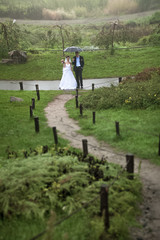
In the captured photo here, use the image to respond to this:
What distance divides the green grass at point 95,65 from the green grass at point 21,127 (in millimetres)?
9162

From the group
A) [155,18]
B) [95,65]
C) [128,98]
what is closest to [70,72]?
[128,98]

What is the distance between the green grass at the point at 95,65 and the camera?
952 inches

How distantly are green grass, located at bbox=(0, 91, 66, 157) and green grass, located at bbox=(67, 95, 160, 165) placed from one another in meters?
1.57

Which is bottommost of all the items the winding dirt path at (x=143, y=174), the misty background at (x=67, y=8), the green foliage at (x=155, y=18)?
the winding dirt path at (x=143, y=174)

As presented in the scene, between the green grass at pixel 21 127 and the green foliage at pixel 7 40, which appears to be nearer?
the green grass at pixel 21 127

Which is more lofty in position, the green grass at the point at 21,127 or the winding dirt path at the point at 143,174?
the green grass at the point at 21,127

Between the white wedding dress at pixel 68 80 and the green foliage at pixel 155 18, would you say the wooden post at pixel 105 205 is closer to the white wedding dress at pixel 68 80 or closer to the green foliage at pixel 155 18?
Result: the white wedding dress at pixel 68 80

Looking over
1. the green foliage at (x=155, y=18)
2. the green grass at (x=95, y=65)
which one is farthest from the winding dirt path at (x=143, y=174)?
the green foliage at (x=155, y=18)

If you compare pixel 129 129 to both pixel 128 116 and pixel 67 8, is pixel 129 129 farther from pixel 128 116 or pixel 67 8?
pixel 67 8

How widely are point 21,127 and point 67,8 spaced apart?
42.4 meters

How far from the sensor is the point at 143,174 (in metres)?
6.63

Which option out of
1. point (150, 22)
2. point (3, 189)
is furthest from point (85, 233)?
point (150, 22)

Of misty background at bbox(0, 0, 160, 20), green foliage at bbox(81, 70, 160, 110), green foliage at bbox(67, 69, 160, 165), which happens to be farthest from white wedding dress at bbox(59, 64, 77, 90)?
misty background at bbox(0, 0, 160, 20)

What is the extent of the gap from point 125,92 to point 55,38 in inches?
1094
